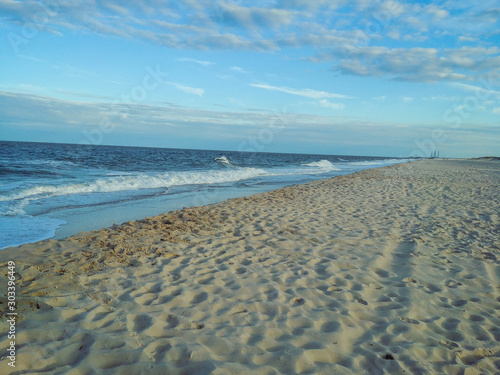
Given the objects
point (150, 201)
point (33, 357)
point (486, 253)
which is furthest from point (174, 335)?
point (150, 201)

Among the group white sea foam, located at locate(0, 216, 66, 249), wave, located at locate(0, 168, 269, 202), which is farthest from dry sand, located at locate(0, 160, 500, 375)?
wave, located at locate(0, 168, 269, 202)

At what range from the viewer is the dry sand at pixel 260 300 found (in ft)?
8.71

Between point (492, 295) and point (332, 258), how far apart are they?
6.56 feet

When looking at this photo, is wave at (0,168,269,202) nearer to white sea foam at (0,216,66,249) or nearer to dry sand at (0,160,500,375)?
white sea foam at (0,216,66,249)

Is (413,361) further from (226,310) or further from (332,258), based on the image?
(332,258)

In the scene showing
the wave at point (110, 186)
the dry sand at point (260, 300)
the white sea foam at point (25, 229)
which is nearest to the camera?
the dry sand at point (260, 300)

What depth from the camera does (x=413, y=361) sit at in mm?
2668

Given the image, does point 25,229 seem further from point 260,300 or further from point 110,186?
point 110,186

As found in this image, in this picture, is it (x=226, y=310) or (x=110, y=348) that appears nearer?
(x=110, y=348)

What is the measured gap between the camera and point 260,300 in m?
3.65

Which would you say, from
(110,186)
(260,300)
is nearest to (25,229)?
(260,300)

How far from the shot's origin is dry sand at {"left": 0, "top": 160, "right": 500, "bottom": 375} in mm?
2654

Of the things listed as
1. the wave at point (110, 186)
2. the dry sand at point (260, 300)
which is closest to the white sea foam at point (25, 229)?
the dry sand at point (260, 300)

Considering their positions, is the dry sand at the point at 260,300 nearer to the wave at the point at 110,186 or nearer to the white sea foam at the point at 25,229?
the white sea foam at the point at 25,229
